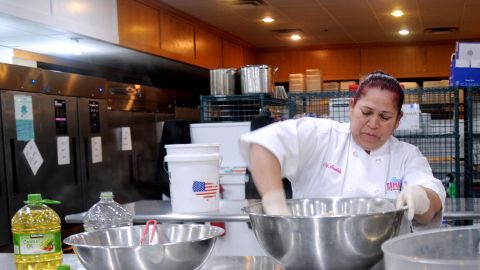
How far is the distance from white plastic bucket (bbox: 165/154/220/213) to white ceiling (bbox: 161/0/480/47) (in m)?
2.70

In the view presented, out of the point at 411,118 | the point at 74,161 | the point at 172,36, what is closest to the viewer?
the point at 411,118

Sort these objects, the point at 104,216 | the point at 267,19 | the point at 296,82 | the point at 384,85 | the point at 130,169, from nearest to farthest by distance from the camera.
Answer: the point at 384,85 < the point at 104,216 < the point at 130,169 < the point at 296,82 < the point at 267,19

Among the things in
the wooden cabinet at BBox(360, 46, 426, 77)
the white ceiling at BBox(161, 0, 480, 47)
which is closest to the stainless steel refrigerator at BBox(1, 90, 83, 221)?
the white ceiling at BBox(161, 0, 480, 47)

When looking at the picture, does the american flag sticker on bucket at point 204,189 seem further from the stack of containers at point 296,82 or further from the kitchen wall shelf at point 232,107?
the stack of containers at point 296,82

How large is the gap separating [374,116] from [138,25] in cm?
306

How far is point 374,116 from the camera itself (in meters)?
1.50

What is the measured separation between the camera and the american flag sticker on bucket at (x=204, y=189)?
2115mm

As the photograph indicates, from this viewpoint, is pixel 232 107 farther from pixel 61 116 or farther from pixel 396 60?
pixel 396 60

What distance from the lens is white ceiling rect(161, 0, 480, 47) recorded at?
4.70m

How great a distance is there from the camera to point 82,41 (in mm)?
3641

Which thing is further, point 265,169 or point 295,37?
point 295,37

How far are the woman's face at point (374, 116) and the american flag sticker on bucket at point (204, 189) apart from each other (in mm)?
754

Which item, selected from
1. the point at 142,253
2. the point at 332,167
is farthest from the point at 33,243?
the point at 332,167

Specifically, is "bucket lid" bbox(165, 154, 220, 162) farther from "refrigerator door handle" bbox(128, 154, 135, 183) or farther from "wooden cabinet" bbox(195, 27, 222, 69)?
"wooden cabinet" bbox(195, 27, 222, 69)
